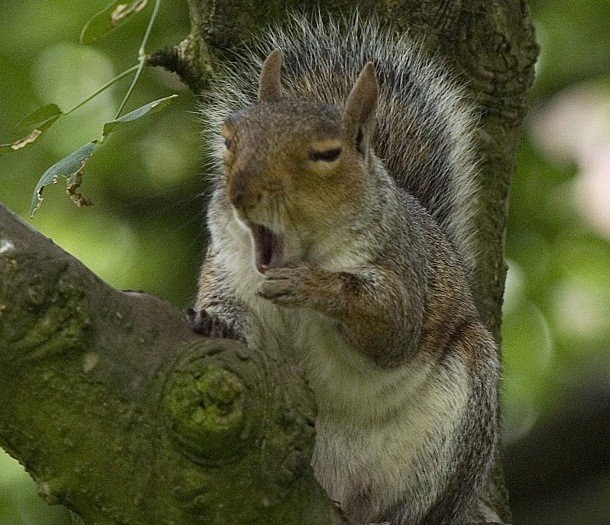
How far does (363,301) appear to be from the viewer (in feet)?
8.09

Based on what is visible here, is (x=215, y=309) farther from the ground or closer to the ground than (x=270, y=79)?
closer to the ground

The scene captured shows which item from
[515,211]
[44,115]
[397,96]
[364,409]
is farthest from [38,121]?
[515,211]

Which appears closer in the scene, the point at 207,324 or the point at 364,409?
the point at 207,324

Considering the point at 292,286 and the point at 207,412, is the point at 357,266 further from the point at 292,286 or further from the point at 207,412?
the point at 207,412

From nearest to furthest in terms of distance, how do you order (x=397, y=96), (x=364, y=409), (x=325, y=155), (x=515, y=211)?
1. (x=325, y=155)
2. (x=364, y=409)
3. (x=397, y=96)
4. (x=515, y=211)

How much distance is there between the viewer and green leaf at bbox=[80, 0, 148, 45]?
2.13m

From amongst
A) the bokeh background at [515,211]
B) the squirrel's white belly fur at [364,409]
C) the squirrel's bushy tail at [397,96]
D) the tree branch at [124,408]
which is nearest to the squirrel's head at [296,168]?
the squirrel's white belly fur at [364,409]

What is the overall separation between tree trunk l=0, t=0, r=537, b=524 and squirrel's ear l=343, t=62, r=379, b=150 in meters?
0.73

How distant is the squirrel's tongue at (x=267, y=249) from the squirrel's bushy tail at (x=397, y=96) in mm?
556

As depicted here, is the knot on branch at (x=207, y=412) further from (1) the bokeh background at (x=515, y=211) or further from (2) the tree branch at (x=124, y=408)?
(1) the bokeh background at (x=515, y=211)

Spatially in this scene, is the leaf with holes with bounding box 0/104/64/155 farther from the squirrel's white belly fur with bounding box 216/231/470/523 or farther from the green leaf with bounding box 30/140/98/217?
the squirrel's white belly fur with bounding box 216/231/470/523

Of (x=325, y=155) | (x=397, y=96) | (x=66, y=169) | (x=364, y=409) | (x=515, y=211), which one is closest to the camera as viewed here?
(x=66, y=169)

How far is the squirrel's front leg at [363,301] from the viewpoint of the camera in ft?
7.61

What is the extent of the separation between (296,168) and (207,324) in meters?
0.36
